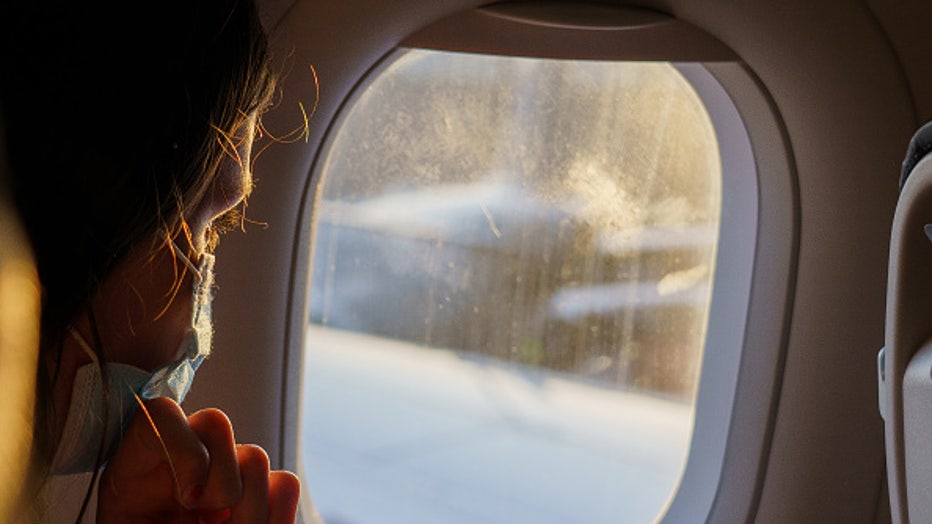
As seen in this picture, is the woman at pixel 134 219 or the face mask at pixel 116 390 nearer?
the woman at pixel 134 219

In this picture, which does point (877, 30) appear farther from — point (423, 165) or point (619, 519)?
point (619, 519)

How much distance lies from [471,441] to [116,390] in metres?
Answer: 1.20

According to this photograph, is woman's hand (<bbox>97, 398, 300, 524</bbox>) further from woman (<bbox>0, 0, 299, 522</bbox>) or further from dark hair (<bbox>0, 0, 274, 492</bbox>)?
dark hair (<bbox>0, 0, 274, 492</bbox>)

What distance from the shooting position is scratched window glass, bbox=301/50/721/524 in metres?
1.96

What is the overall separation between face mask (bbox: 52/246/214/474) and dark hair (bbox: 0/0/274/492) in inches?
3.7

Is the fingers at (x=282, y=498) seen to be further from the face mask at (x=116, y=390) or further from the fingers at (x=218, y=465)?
the face mask at (x=116, y=390)

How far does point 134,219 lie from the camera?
846mm

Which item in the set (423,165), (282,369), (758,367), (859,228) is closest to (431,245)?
(423,165)

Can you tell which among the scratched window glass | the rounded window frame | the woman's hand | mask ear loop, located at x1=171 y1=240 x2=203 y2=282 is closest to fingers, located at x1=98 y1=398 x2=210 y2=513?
the woman's hand

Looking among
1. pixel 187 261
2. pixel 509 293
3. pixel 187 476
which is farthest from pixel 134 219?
pixel 509 293

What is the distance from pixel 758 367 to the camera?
6.24 feet

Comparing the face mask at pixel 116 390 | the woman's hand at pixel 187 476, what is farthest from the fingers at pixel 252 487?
the face mask at pixel 116 390

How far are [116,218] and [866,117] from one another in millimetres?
1290

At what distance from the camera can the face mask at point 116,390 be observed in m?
1.02
